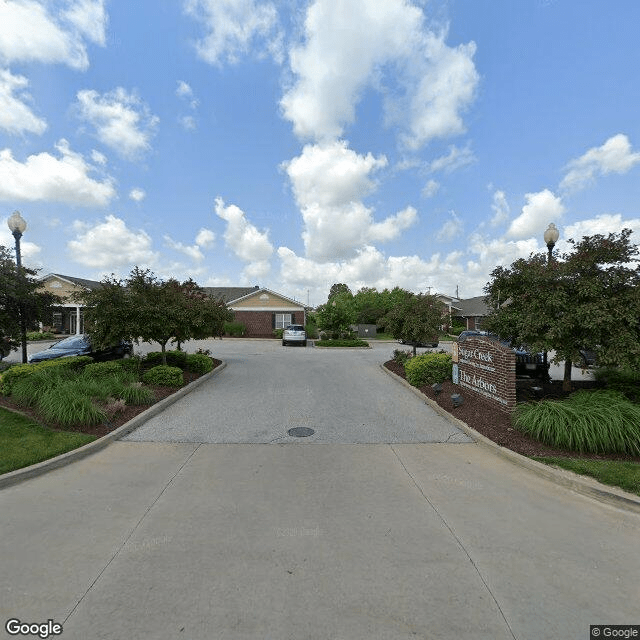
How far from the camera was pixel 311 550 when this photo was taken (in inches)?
119

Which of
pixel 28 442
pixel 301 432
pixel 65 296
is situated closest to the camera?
pixel 28 442

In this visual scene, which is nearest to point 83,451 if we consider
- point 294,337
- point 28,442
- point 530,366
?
point 28,442

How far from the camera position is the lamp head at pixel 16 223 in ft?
30.0

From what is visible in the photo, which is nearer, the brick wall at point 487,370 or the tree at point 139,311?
the brick wall at point 487,370

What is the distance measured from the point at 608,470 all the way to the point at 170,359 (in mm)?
12380

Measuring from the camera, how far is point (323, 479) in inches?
174

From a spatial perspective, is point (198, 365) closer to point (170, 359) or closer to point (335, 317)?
point (170, 359)

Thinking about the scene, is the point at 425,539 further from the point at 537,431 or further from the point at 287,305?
the point at 287,305

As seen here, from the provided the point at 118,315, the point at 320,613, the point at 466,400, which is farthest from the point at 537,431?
the point at 118,315

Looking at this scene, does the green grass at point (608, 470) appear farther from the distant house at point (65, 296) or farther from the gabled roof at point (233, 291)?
the gabled roof at point (233, 291)

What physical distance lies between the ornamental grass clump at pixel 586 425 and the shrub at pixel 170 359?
35.4 feet

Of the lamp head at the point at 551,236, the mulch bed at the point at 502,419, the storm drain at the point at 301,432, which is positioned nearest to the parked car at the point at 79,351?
the storm drain at the point at 301,432

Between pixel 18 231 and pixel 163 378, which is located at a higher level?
pixel 18 231

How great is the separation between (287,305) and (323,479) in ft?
96.9
